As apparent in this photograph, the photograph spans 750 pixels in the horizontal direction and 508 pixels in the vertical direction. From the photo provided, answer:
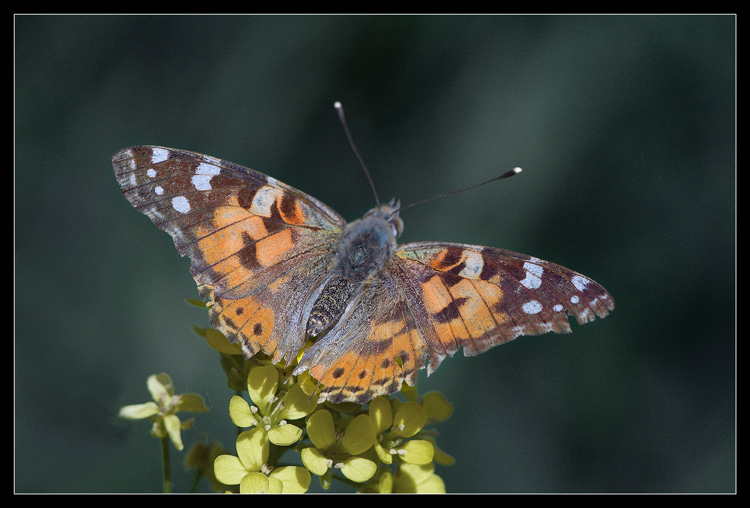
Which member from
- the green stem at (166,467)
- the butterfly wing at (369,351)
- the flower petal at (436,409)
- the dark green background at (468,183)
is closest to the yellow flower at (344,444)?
the butterfly wing at (369,351)

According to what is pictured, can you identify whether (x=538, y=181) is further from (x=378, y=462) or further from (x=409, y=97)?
(x=378, y=462)

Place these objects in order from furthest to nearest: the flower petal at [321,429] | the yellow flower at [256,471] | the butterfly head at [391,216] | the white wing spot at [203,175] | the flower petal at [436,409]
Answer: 1. the butterfly head at [391,216]
2. the flower petal at [436,409]
3. the white wing spot at [203,175]
4. the flower petal at [321,429]
5. the yellow flower at [256,471]

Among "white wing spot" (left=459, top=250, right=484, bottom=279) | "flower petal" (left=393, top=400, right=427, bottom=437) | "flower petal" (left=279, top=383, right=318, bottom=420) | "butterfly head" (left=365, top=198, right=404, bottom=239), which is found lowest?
"flower petal" (left=393, top=400, right=427, bottom=437)

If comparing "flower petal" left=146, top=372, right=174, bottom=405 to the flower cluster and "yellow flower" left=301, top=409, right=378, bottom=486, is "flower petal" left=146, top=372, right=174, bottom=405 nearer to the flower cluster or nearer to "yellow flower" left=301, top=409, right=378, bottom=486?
the flower cluster

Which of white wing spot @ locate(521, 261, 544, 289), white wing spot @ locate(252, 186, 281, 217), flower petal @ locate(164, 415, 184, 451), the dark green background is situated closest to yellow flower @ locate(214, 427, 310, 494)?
flower petal @ locate(164, 415, 184, 451)

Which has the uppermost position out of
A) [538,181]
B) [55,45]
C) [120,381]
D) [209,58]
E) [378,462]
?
[55,45]

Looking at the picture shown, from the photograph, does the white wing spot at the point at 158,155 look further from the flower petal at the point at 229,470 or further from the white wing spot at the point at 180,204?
the flower petal at the point at 229,470

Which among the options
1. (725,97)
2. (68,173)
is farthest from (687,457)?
(68,173)
